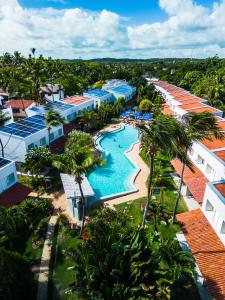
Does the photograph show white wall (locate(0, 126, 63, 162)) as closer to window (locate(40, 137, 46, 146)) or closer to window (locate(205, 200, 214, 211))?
window (locate(40, 137, 46, 146))

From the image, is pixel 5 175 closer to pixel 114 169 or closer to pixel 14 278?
pixel 14 278

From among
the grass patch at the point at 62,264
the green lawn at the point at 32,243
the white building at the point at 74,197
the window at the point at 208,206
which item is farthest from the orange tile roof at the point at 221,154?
the green lawn at the point at 32,243

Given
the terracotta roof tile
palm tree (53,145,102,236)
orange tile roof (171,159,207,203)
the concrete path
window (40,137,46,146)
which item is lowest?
the concrete path

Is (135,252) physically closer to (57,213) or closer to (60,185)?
(57,213)

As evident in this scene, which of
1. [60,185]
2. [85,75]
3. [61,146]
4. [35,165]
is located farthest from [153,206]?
[85,75]

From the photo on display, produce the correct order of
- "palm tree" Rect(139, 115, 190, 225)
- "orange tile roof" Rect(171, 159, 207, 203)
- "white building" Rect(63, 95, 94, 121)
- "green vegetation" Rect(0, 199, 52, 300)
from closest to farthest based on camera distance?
"green vegetation" Rect(0, 199, 52, 300), "palm tree" Rect(139, 115, 190, 225), "orange tile roof" Rect(171, 159, 207, 203), "white building" Rect(63, 95, 94, 121)

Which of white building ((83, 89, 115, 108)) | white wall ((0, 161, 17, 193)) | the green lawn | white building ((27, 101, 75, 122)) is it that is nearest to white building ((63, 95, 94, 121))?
white building ((27, 101, 75, 122))

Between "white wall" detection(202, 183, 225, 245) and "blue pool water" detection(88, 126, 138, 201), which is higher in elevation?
"white wall" detection(202, 183, 225, 245)
